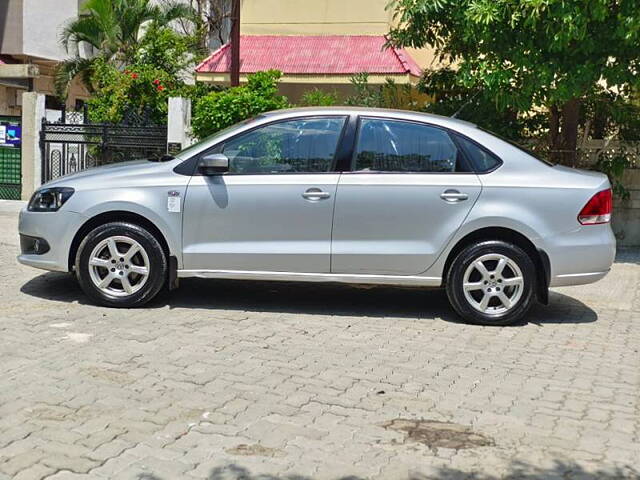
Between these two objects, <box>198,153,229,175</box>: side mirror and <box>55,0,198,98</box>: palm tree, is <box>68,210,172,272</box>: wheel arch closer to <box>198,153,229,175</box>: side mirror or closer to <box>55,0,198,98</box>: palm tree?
<box>198,153,229,175</box>: side mirror

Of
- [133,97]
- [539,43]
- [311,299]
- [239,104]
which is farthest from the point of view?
[133,97]

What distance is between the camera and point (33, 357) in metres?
6.00

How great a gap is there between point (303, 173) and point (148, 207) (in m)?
1.32

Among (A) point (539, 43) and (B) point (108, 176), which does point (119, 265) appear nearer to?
(B) point (108, 176)

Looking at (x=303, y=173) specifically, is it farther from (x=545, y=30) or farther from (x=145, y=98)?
(x=145, y=98)

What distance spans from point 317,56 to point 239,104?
4.83 metres

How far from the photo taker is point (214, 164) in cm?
731

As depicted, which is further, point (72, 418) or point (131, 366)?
point (131, 366)

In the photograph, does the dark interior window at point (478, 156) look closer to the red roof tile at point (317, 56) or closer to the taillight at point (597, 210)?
the taillight at point (597, 210)

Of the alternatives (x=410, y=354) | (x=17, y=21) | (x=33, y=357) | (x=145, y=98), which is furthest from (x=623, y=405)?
(x=17, y=21)

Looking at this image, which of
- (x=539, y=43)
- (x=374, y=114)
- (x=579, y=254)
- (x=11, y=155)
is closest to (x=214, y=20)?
(x=11, y=155)

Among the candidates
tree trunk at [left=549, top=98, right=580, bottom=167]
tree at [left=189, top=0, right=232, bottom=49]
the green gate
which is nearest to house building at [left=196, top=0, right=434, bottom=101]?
the green gate

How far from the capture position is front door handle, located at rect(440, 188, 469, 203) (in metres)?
7.30

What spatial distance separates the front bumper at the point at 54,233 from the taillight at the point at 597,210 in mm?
4148
